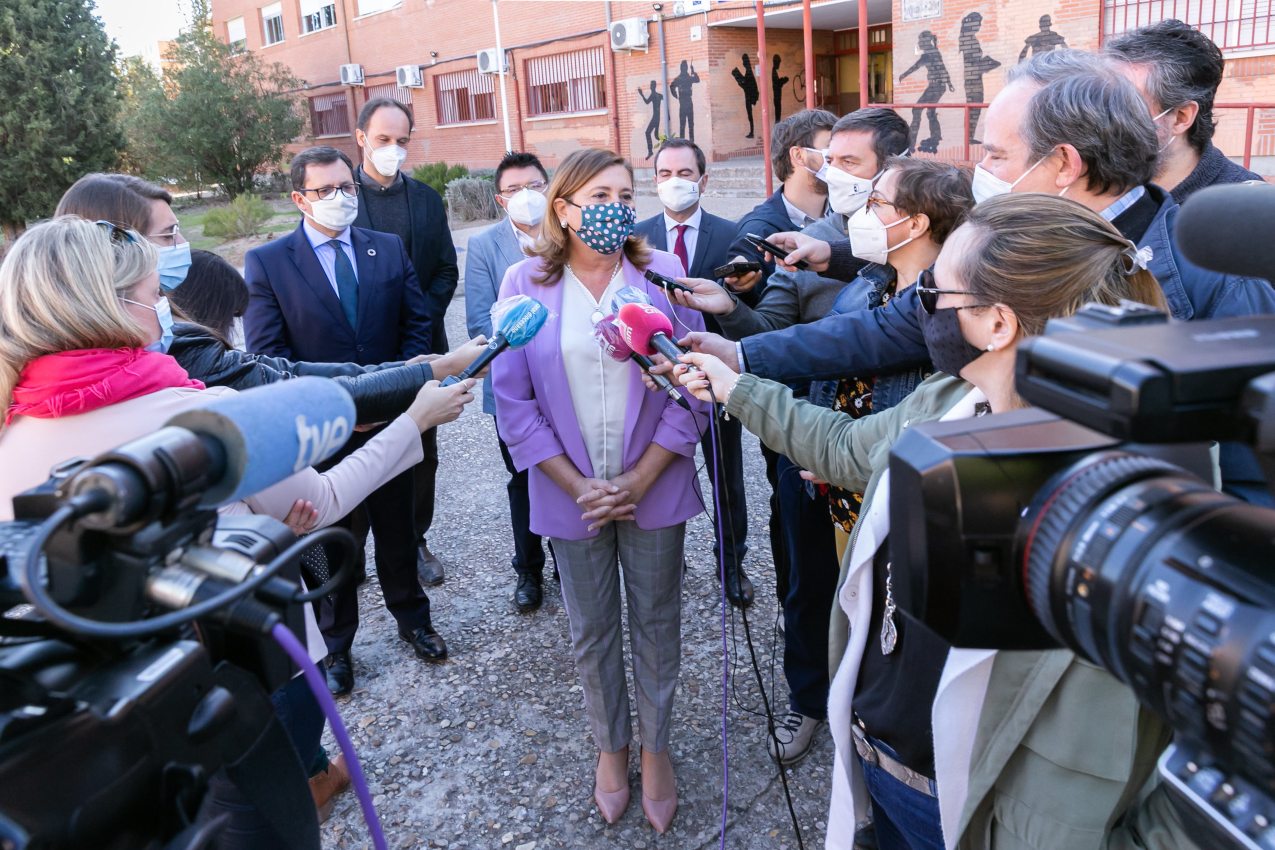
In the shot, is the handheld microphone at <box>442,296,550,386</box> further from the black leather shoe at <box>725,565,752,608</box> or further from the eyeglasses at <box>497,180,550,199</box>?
the eyeglasses at <box>497,180,550,199</box>

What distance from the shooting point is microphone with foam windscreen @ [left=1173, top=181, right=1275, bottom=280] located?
2.68 ft

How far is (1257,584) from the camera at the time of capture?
685 millimetres

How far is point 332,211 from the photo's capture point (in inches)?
135

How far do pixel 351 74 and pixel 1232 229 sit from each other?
28.0 meters

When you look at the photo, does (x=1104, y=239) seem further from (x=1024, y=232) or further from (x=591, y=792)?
(x=591, y=792)

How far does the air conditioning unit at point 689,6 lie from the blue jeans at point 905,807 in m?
16.3

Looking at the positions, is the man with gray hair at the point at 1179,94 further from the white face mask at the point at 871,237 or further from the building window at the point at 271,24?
the building window at the point at 271,24

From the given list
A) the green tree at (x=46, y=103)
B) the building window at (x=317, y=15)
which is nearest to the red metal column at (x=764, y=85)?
the green tree at (x=46, y=103)

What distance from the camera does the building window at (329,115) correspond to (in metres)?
27.5

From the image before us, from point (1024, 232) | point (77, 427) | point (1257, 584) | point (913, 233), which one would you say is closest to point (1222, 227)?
point (1257, 584)

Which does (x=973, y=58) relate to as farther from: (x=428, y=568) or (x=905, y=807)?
(x=905, y=807)

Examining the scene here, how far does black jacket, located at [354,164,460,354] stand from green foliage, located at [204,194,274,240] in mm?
13279

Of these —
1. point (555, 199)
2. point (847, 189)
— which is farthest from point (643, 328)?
point (847, 189)

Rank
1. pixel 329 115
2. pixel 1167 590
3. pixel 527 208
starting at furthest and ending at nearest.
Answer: pixel 329 115
pixel 527 208
pixel 1167 590
